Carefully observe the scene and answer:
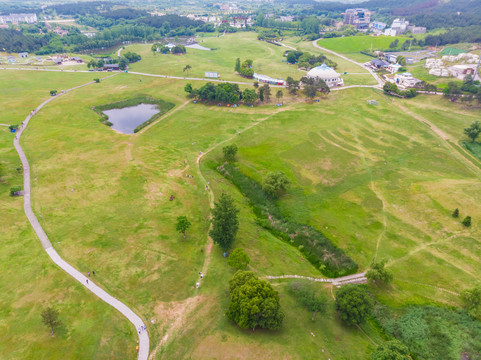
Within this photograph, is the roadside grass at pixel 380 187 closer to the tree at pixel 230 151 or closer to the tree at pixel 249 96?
the tree at pixel 230 151

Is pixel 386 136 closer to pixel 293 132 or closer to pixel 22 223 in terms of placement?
pixel 293 132

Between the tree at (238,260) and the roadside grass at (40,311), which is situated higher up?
the tree at (238,260)

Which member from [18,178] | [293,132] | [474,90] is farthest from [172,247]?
[474,90]

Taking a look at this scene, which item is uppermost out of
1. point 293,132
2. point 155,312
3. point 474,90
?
point 474,90

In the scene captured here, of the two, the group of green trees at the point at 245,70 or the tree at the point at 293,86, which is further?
the group of green trees at the point at 245,70

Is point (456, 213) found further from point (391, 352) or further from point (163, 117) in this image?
point (163, 117)

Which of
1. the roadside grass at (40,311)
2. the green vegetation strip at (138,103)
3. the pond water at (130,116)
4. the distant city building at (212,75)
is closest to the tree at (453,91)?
the distant city building at (212,75)

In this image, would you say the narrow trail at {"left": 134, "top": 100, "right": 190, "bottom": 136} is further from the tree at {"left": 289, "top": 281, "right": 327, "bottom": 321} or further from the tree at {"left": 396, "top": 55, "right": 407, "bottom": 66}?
the tree at {"left": 396, "top": 55, "right": 407, "bottom": 66}

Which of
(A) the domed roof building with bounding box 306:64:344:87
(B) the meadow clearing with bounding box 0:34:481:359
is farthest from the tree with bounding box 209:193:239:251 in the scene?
(A) the domed roof building with bounding box 306:64:344:87
